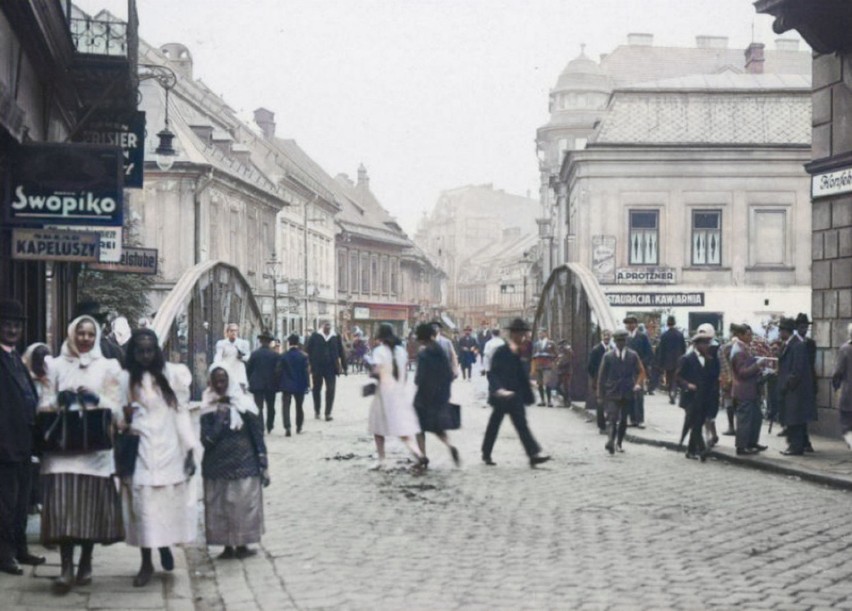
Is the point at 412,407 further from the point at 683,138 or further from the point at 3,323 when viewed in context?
the point at 683,138

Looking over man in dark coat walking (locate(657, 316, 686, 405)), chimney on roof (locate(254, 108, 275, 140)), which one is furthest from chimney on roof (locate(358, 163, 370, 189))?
man in dark coat walking (locate(657, 316, 686, 405))

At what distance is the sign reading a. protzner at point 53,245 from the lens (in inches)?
471

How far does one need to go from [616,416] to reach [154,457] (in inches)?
362

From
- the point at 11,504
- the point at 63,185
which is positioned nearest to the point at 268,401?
the point at 63,185

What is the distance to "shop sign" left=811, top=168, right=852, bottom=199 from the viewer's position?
54.5ft

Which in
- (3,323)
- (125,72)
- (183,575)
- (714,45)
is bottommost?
(183,575)

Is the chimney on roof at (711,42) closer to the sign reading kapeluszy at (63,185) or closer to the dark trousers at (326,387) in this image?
the dark trousers at (326,387)

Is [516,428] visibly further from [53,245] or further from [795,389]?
[53,245]

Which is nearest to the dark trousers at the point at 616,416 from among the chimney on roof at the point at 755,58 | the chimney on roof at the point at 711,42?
the chimney on roof at the point at 755,58

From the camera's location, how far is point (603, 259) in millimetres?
40531

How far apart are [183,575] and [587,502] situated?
14.4 feet

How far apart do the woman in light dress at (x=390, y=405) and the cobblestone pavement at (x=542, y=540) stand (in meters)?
0.36

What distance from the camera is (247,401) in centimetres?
897

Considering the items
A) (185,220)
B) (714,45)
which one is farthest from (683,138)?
(714,45)
